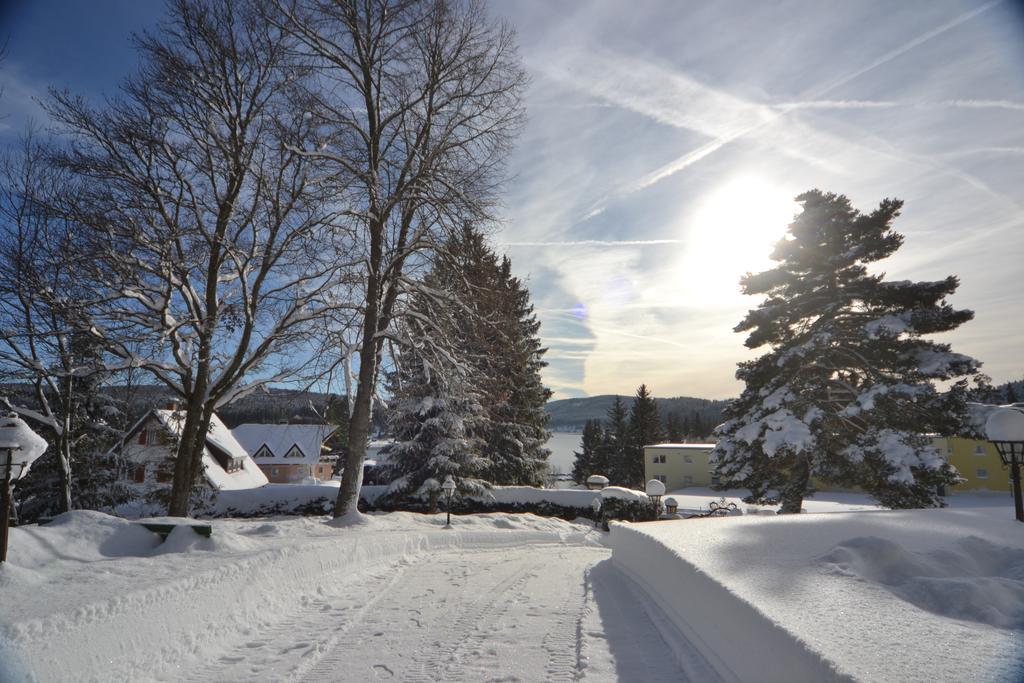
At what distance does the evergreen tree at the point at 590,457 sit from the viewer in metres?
51.2

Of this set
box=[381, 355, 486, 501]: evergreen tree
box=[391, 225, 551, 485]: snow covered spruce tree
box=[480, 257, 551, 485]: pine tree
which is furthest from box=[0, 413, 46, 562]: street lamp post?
box=[480, 257, 551, 485]: pine tree

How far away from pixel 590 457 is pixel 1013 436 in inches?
1802

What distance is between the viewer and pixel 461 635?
521 cm

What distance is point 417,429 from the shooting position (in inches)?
751

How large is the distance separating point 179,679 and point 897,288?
62.1ft

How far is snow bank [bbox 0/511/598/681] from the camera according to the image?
3.70m

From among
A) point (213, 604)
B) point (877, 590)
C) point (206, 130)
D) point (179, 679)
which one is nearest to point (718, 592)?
point (877, 590)

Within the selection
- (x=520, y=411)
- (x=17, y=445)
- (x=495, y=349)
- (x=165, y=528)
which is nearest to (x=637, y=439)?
(x=520, y=411)

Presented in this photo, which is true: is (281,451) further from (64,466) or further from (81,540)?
(81,540)

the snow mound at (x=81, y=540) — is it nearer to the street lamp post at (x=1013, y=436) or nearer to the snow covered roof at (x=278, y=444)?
the street lamp post at (x=1013, y=436)

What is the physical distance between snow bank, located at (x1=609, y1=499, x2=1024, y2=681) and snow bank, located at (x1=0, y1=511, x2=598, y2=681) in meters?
4.54

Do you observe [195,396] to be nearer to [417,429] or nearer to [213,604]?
[213,604]

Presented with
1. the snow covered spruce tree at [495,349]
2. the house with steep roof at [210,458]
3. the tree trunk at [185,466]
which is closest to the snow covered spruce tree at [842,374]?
the snow covered spruce tree at [495,349]

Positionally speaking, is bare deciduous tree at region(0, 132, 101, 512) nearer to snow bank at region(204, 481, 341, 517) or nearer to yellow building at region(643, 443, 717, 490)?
snow bank at region(204, 481, 341, 517)
